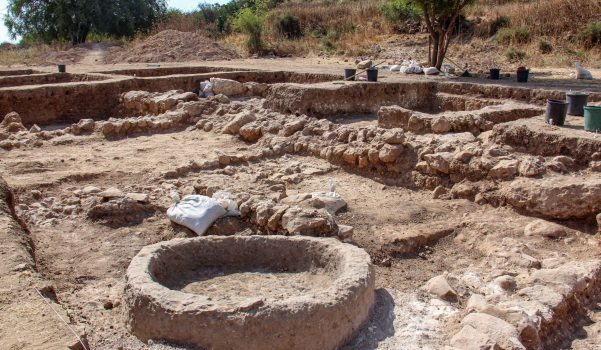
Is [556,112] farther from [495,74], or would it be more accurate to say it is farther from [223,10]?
[223,10]

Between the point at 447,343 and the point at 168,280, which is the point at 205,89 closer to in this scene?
the point at 168,280

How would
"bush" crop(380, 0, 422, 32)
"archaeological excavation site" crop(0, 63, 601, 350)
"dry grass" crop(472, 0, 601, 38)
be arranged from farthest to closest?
1. "bush" crop(380, 0, 422, 32)
2. "dry grass" crop(472, 0, 601, 38)
3. "archaeological excavation site" crop(0, 63, 601, 350)

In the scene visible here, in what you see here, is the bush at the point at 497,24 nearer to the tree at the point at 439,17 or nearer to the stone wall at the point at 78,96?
the tree at the point at 439,17

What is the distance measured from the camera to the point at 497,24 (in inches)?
763

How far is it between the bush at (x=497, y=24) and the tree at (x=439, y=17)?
6.57 metres

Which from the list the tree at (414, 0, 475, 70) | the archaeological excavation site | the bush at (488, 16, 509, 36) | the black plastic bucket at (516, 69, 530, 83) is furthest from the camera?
the bush at (488, 16, 509, 36)

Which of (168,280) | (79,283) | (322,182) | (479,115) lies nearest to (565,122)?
(479,115)

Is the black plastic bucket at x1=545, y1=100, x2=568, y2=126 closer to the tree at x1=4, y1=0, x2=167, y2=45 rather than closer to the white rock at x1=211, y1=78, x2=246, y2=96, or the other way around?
the white rock at x1=211, y1=78, x2=246, y2=96

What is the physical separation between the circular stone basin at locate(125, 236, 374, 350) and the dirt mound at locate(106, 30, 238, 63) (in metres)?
13.9

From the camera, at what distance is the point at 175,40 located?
62.1 feet

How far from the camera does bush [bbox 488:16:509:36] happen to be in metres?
19.1

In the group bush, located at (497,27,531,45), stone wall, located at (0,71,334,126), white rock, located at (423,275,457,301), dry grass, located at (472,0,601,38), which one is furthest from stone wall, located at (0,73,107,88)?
dry grass, located at (472,0,601,38)

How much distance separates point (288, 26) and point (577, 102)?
18.6 meters

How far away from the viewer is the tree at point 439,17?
11.8m
